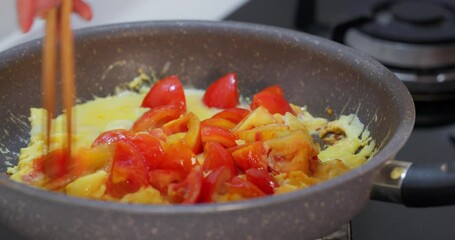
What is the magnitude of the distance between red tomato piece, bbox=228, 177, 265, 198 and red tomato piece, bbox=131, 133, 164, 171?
11 cm

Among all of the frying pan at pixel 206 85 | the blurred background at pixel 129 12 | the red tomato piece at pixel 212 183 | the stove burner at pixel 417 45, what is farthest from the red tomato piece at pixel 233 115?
the blurred background at pixel 129 12

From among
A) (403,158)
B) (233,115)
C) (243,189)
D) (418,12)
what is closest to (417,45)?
(418,12)

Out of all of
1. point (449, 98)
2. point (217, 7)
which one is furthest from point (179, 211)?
point (217, 7)

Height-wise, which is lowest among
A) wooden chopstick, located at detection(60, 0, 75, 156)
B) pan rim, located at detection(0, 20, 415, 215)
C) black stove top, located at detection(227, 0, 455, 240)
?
black stove top, located at detection(227, 0, 455, 240)

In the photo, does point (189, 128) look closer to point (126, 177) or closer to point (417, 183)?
point (126, 177)

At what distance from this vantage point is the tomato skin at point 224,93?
113 cm

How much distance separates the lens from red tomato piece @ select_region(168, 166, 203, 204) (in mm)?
800

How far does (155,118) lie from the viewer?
1.05 m

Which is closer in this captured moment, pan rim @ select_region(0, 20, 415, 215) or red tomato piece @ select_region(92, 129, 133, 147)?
pan rim @ select_region(0, 20, 415, 215)

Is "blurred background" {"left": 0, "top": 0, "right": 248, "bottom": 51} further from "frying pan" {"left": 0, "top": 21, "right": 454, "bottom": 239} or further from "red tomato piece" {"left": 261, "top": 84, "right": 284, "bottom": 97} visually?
"red tomato piece" {"left": 261, "top": 84, "right": 284, "bottom": 97}

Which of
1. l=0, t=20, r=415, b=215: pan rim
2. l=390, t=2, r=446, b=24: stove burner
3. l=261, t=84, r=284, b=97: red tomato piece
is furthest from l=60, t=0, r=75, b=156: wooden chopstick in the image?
l=390, t=2, r=446, b=24: stove burner

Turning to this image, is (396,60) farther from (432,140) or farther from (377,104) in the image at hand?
(377,104)

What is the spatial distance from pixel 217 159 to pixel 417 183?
232 mm

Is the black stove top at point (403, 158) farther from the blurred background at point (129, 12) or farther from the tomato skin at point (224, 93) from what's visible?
the tomato skin at point (224, 93)
